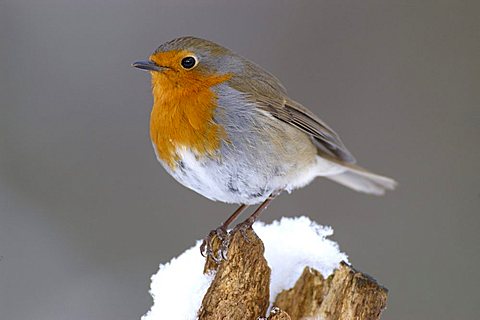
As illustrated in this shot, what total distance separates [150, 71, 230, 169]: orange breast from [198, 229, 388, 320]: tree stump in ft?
2.00

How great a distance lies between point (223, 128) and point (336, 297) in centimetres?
107

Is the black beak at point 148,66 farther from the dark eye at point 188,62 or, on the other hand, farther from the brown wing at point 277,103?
the brown wing at point 277,103

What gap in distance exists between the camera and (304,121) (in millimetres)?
4098

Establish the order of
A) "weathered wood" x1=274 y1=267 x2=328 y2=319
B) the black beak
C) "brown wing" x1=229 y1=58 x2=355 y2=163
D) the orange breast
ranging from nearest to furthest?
"weathered wood" x1=274 y1=267 x2=328 y2=319, the orange breast, the black beak, "brown wing" x1=229 y1=58 x2=355 y2=163

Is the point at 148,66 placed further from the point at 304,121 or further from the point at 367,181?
the point at 367,181

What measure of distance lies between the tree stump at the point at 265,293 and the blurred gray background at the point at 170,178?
241 cm

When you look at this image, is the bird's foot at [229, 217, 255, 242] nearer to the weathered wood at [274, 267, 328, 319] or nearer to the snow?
the snow

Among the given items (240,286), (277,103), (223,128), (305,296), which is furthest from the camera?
(277,103)

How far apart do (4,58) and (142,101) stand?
1.29m

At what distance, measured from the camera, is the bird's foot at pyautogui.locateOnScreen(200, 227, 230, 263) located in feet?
10.2

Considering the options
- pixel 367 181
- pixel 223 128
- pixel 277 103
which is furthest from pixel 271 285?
pixel 367 181

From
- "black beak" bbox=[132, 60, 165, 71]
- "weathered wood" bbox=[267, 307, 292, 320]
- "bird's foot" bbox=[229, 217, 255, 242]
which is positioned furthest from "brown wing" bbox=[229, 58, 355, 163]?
"weathered wood" bbox=[267, 307, 292, 320]

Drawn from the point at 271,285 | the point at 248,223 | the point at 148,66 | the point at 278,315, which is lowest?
the point at 278,315

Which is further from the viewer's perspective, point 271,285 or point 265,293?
point 271,285
